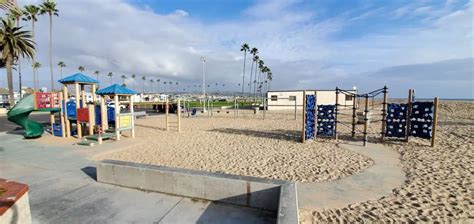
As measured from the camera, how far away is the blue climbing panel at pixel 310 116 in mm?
10102

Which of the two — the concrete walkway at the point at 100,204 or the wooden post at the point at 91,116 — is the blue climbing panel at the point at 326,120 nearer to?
the concrete walkway at the point at 100,204

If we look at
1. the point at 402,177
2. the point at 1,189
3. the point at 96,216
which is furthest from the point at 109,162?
the point at 402,177

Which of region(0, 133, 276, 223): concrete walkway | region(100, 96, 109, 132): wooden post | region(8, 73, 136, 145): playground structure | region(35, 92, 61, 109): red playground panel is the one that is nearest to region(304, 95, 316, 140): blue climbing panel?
region(0, 133, 276, 223): concrete walkway

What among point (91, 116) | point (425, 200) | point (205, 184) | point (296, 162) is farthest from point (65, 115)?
point (425, 200)

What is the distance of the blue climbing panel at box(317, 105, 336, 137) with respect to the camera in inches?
413

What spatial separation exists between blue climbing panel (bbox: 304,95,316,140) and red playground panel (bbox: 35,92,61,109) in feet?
39.7

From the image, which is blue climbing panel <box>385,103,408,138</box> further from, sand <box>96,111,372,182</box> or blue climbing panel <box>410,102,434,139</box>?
sand <box>96,111,372,182</box>

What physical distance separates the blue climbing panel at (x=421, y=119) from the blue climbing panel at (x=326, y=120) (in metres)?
3.11

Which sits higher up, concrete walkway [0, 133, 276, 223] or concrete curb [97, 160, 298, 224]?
concrete curb [97, 160, 298, 224]

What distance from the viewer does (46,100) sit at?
11.0m

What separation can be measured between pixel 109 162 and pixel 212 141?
5.44 m

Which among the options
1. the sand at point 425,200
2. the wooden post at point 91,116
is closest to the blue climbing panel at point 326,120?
the sand at point 425,200

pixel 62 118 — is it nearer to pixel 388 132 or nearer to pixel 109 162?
pixel 109 162

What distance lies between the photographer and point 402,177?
5.49 metres
